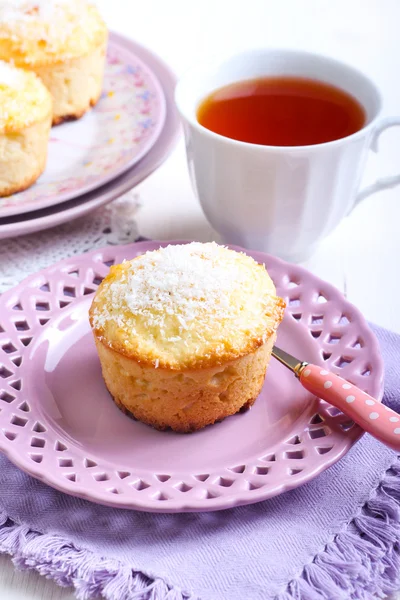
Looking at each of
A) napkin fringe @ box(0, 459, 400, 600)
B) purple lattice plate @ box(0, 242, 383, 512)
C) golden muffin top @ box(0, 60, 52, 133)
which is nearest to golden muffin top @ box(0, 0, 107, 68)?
golden muffin top @ box(0, 60, 52, 133)

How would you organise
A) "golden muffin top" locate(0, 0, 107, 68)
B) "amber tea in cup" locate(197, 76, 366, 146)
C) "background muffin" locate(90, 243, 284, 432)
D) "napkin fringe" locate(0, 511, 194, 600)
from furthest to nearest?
1. "golden muffin top" locate(0, 0, 107, 68)
2. "amber tea in cup" locate(197, 76, 366, 146)
3. "background muffin" locate(90, 243, 284, 432)
4. "napkin fringe" locate(0, 511, 194, 600)

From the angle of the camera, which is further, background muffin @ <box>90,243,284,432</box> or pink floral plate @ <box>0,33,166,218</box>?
pink floral plate @ <box>0,33,166,218</box>

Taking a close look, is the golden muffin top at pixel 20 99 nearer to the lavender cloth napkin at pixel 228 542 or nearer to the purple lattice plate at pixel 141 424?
the purple lattice plate at pixel 141 424

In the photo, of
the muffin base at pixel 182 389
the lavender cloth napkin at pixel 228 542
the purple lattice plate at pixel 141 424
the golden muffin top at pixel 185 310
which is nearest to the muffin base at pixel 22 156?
the purple lattice plate at pixel 141 424

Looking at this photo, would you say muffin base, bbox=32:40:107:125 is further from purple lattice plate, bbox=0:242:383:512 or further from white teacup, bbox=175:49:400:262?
purple lattice plate, bbox=0:242:383:512

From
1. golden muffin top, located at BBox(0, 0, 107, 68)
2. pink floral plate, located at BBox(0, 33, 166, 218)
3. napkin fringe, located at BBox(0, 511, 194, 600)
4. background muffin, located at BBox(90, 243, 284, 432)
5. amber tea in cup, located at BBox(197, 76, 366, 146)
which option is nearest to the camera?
napkin fringe, located at BBox(0, 511, 194, 600)

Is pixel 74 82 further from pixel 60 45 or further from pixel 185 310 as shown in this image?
pixel 185 310

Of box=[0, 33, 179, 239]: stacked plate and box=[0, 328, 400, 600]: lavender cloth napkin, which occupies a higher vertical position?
box=[0, 33, 179, 239]: stacked plate

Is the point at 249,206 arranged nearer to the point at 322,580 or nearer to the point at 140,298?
the point at 140,298
